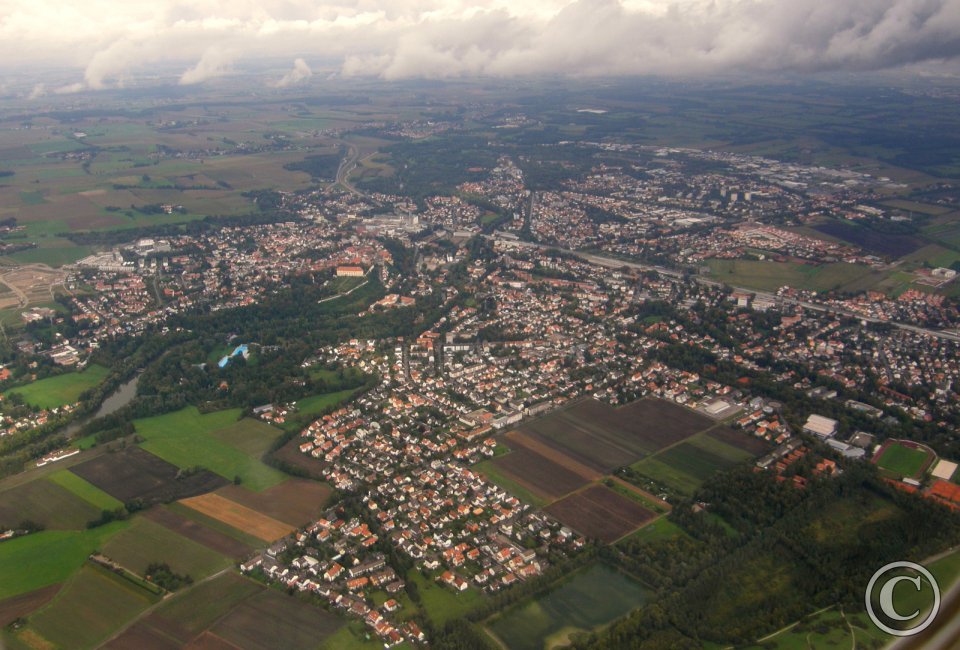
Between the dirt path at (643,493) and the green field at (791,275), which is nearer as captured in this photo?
the dirt path at (643,493)

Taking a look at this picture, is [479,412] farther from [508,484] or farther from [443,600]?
[443,600]

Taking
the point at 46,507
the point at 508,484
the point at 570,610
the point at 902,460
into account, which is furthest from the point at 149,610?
the point at 902,460

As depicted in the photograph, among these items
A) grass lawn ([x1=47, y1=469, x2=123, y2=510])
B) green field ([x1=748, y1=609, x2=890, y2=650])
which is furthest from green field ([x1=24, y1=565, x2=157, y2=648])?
green field ([x1=748, y1=609, x2=890, y2=650])

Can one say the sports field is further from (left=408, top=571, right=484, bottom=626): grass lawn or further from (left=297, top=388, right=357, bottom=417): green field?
(left=297, top=388, right=357, bottom=417): green field

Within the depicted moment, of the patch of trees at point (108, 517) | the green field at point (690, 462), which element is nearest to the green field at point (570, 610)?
the green field at point (690, 462)

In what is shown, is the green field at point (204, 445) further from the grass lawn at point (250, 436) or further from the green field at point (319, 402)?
the green field at point (319, 402)
